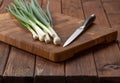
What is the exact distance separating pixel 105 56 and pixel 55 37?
187 mm

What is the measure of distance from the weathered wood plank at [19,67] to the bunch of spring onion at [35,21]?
8 cm

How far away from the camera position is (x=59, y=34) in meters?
1.30

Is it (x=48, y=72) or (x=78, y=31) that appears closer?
(x=48, y=72)

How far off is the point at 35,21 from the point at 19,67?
243 millimetres

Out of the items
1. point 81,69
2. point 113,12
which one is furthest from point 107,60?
point 113,12

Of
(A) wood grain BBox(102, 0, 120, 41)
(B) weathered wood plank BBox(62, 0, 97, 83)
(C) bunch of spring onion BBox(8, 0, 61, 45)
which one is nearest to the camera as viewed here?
(B) weathered wood plank BBox(62, 0, 97, 83)

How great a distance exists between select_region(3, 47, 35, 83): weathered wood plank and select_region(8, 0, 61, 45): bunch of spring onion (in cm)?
8

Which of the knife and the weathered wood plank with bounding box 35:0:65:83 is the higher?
the knife

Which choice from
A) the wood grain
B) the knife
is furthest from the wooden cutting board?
the wood grain

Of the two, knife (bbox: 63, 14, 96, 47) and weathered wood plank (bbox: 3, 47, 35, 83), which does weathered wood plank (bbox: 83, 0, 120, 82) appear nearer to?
knife (bbox: 63, 14, 96, 47)

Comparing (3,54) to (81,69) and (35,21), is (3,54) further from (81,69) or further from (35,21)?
(81,69)

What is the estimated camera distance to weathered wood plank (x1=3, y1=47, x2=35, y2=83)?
3.57 ft

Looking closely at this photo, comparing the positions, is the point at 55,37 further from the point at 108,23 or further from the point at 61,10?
the point at 61,10

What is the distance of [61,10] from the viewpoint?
1741 mm
